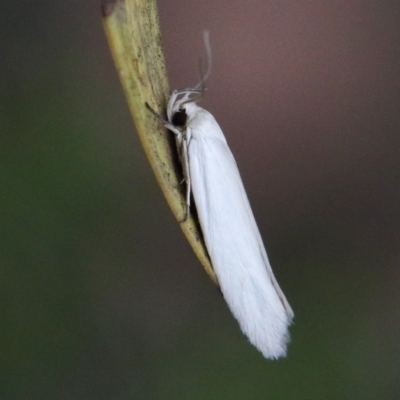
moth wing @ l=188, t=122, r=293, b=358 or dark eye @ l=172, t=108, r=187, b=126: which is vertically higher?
dark eye @ l=172, t=108, r=187, b=126

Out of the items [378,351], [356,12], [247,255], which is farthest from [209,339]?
[356,12]

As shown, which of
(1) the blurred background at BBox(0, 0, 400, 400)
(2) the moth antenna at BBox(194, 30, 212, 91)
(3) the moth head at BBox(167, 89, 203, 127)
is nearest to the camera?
(2) the moth antenna at BBox(194, 30, 212, 91)

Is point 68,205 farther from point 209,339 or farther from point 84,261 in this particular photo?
point 209,339

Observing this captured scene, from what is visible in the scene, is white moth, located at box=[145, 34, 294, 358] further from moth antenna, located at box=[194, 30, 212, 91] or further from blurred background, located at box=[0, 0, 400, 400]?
blurred background, located at box=[0, 0, 400, 400]

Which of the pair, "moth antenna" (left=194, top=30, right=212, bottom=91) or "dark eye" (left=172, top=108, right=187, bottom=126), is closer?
"moth antenna" (left=194, top=30, right=212, bottom=91)

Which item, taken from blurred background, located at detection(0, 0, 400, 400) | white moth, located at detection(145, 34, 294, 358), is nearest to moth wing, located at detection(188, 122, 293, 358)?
white moth, located at detection(145, 34, 294, 358)

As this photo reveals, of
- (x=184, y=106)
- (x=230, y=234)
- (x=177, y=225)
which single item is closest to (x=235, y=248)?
(x=230, y=234)

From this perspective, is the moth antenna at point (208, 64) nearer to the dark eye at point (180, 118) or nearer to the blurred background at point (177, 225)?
the dark eye at point (180, 118)

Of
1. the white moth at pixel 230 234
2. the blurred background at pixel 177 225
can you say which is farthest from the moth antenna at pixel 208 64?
the blurred background at pixel 177 225
